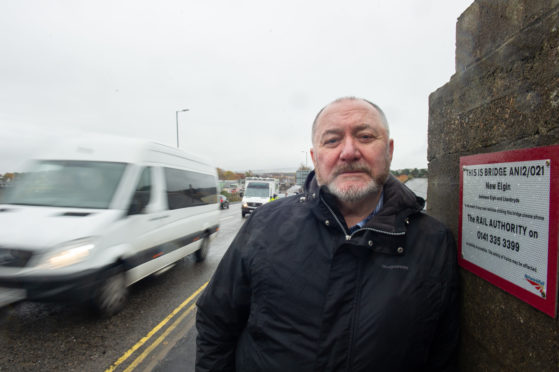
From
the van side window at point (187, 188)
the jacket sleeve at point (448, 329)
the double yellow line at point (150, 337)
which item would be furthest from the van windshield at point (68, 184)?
the jacket sleeve at point (448, 329)

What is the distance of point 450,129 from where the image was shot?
5.16 feet

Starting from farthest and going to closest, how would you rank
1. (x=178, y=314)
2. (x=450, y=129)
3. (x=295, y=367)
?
(x=178, y=314)
(x=450, y=129)
(x=295, y=367)

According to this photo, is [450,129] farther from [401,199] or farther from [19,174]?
[19,174]

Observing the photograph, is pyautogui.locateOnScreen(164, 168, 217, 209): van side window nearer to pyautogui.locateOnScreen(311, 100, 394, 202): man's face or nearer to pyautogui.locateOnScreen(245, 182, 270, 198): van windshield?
pyautogui.locateOnScreen(311, 100, 394, 202): man's face

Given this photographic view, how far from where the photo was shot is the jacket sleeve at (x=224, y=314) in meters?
1.50

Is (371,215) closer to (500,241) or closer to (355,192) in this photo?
(355,192)

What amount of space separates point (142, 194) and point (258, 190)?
14.3m

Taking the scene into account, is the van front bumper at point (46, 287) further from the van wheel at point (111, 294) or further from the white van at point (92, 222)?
the van wheel at point (111, 294)

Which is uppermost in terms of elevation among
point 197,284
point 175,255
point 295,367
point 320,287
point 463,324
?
point 320,287

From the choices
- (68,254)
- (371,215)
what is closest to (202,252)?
(68,254)

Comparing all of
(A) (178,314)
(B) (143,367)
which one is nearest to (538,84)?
(B) (143,367)

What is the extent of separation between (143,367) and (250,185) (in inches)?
629

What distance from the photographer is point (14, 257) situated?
2838mm

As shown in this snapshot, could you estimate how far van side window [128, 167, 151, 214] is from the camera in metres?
3.80
